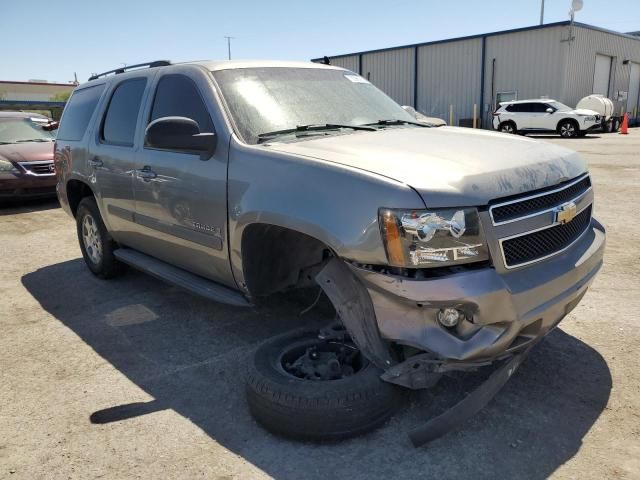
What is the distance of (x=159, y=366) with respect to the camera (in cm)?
368

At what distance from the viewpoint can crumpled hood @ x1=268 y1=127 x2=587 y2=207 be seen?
8.15 feet

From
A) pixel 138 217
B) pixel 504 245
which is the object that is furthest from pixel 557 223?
pixel 138 217

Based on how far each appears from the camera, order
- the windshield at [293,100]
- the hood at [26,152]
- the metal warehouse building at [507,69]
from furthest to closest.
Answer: the metal warehouse building at [507,69] < the hood at [26,152] < the windshield at [293,100]

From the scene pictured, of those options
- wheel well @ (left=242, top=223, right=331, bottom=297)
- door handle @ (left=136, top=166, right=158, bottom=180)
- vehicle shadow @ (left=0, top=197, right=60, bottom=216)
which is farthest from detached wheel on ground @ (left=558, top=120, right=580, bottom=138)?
wheel well @ (left=242, top=223, right=331, bottom=297)

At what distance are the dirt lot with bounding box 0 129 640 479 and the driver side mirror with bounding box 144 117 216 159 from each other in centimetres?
145

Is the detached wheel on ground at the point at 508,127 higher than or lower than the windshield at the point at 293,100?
lower

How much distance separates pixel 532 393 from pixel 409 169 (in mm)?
1543

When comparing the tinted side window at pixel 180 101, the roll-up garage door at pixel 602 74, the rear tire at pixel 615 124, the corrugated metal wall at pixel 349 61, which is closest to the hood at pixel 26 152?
the tinted side window at pixel 180 101

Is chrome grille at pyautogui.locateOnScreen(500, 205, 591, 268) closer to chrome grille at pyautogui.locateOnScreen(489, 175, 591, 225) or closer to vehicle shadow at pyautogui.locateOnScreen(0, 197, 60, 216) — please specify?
chrome grille at pyautogui.locateOnScreen(489, 175, 591, 225)

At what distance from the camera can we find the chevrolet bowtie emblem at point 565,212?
281 cm

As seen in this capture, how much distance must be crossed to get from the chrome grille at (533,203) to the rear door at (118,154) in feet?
9.51

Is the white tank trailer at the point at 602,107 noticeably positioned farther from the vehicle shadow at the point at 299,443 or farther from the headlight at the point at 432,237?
the headlight at the point at 432,237

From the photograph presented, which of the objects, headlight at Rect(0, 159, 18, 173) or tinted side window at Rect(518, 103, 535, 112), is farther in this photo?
tinted side window at Rect(518, 103, 535, 112)

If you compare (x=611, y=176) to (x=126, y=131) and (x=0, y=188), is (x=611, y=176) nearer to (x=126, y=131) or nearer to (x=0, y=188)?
(x=126, y=131)
